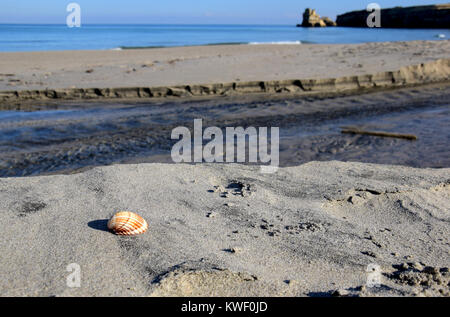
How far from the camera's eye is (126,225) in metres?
2.79

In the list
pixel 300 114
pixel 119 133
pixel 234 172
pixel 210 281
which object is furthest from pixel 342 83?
pixel 210 281

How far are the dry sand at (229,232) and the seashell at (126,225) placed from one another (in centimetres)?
5

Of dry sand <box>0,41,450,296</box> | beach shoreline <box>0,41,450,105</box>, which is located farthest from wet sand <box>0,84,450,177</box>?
dry sand <box>0,41,450,296</box>

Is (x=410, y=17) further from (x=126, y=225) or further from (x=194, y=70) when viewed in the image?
(x=126, y=225)

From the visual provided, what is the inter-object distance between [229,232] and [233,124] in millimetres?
4162

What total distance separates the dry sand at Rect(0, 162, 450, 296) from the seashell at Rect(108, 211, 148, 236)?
5 centimetres

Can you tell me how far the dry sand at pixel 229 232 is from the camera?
233 centimetres

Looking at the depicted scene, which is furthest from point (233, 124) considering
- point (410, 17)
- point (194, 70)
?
point (410, 17)

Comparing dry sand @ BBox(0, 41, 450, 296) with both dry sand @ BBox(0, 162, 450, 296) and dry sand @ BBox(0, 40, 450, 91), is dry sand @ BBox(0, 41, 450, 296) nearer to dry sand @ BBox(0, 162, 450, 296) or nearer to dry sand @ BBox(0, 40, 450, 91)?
dry sand @ BBox(0, 162, 450, 296)

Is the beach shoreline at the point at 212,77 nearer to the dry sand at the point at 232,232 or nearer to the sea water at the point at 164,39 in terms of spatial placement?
the dry sand at the point at 232,232

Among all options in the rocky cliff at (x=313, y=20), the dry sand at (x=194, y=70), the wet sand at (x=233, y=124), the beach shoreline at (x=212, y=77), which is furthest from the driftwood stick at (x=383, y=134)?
the rocky cliff at (x=313, y=20)

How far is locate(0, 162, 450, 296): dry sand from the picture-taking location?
2328 millimetres

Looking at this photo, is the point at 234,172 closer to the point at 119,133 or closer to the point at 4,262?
the point at 4,262

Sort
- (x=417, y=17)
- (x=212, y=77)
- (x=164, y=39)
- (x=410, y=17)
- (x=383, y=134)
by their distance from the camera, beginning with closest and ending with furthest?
(x=383, y=134) < (x=212, y=77) < (x=164, y=39) < (x=417, y=17) < (x=410, y=17)
